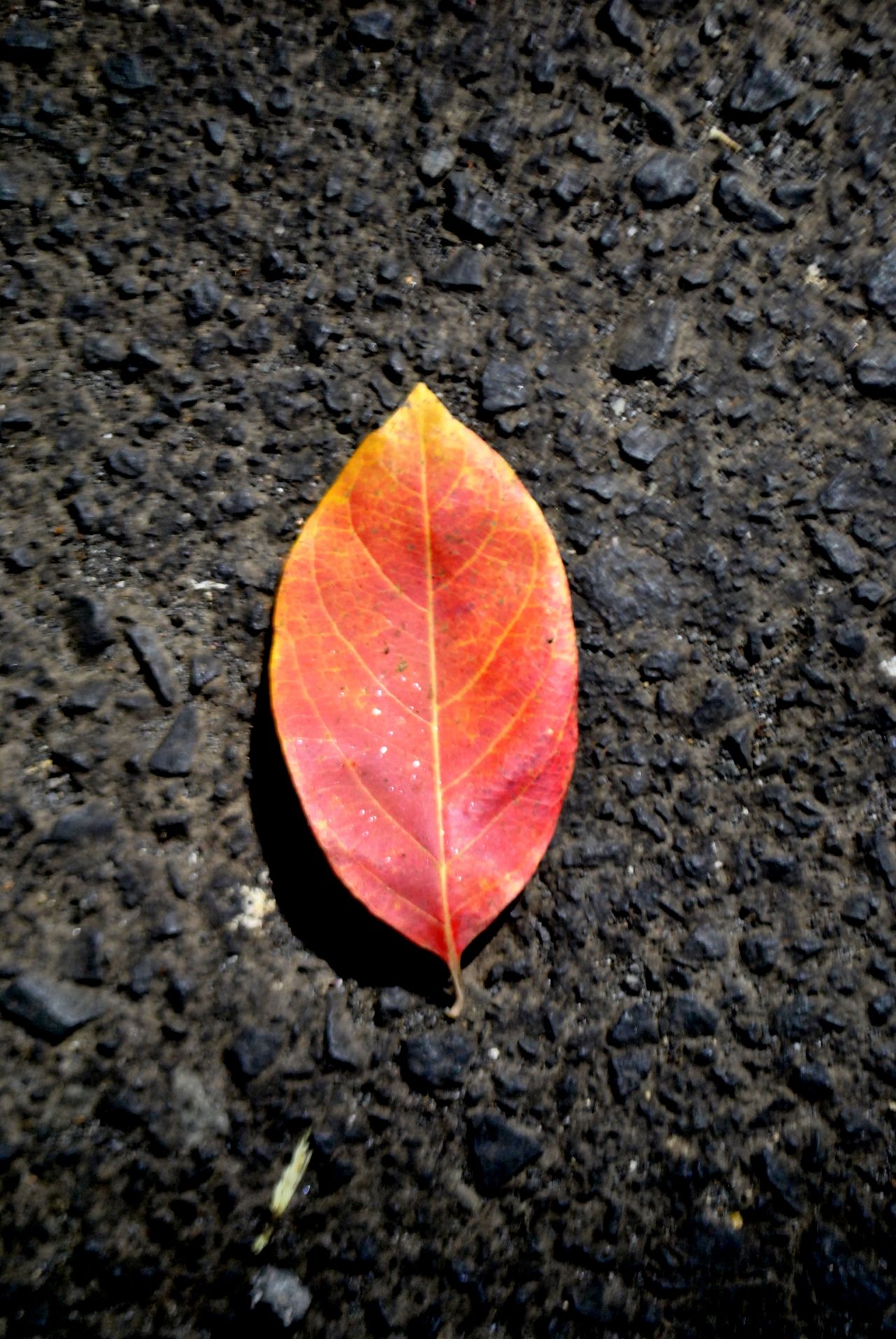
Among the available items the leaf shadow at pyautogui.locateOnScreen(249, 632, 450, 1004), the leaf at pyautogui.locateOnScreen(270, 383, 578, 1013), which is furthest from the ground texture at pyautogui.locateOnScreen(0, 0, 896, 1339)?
the leaf at pyautogui.locateOnScreen(270, 383, 578, 1013)

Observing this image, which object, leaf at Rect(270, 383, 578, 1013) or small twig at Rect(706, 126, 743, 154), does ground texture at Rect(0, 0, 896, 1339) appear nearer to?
small twig at Rect(706, 126, 743, 154)

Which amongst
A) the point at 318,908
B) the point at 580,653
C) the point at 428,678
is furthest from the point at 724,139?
the point at 318,908

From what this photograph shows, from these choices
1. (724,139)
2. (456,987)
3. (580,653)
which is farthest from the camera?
(724,139)

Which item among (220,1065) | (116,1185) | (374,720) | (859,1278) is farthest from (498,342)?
(859,1278)

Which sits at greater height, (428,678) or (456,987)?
(428,678)

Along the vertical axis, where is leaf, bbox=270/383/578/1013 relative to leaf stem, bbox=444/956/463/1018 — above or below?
above

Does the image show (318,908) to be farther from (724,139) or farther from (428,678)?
(724,139)
